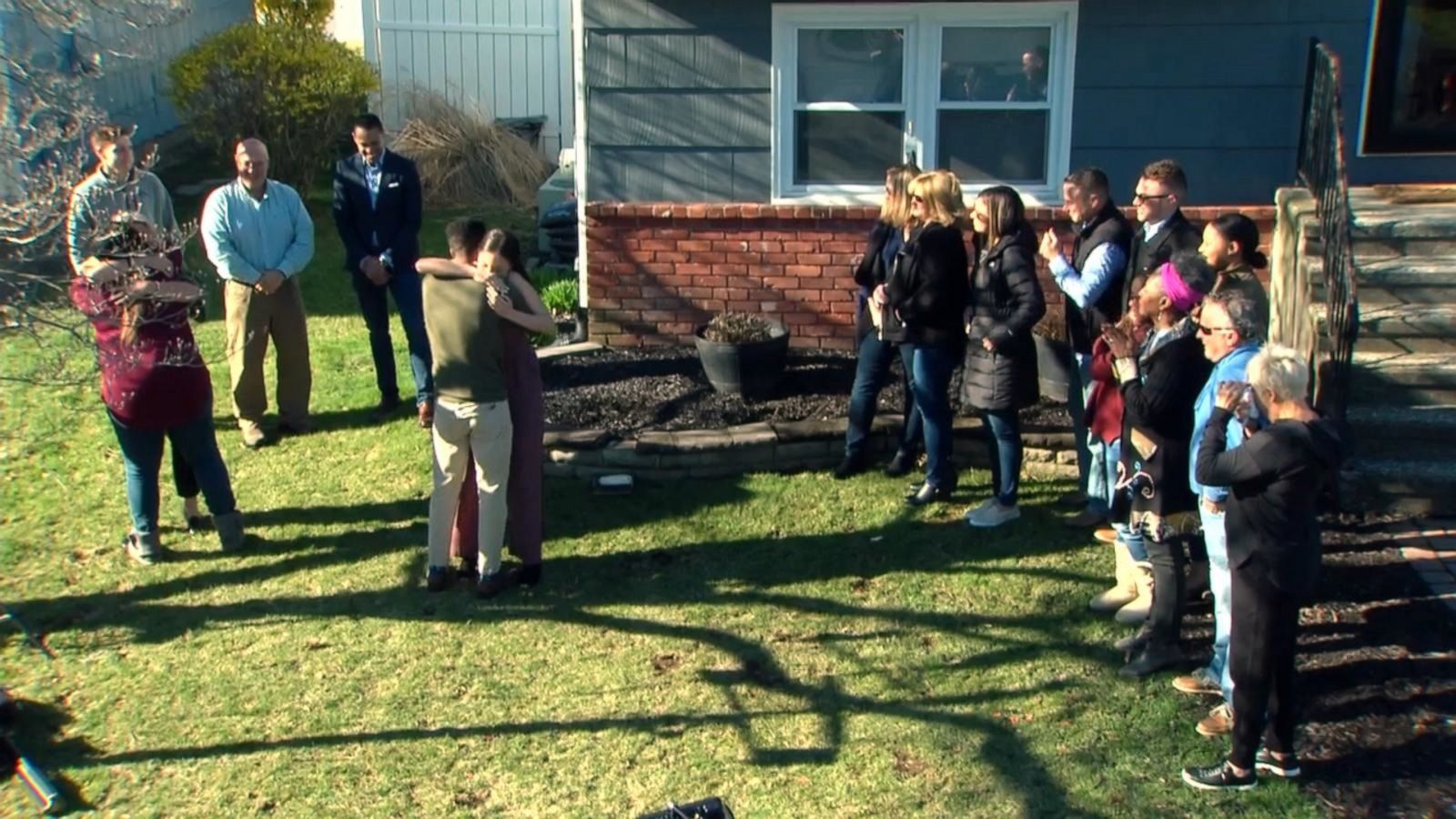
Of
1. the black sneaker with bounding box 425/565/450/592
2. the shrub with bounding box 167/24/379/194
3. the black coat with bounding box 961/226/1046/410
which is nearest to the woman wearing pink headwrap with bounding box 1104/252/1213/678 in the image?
the black coat with bounding box 961/226/1046/410

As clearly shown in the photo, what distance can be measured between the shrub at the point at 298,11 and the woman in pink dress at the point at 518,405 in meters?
11.1

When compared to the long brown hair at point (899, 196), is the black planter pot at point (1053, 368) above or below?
below

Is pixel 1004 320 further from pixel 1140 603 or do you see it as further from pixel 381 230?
pixel 381 230

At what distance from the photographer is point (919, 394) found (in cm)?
725

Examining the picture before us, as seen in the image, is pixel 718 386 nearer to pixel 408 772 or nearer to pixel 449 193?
pixel 408 772

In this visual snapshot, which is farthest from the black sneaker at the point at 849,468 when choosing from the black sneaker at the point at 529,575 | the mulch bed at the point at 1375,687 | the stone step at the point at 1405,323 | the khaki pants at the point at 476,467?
the stone step at the point at 1405,323

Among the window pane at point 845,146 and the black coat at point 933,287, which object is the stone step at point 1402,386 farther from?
the window pane at point 845,146

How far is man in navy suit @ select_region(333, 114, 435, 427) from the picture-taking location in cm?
865

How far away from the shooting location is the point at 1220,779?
489 cm

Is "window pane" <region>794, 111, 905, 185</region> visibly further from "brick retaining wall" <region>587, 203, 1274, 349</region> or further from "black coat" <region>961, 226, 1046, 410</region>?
"black coat" <region>961, 226, 1046, 410</region>

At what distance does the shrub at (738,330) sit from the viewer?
8.63 m

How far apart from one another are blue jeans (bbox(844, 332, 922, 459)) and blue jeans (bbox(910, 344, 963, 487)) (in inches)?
6.6

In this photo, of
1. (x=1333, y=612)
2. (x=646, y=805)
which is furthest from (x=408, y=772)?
(x=1333, y=612)

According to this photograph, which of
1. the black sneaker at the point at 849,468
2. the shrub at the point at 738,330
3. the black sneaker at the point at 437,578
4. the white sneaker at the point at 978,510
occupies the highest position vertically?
the shrub at the point at 738,330
